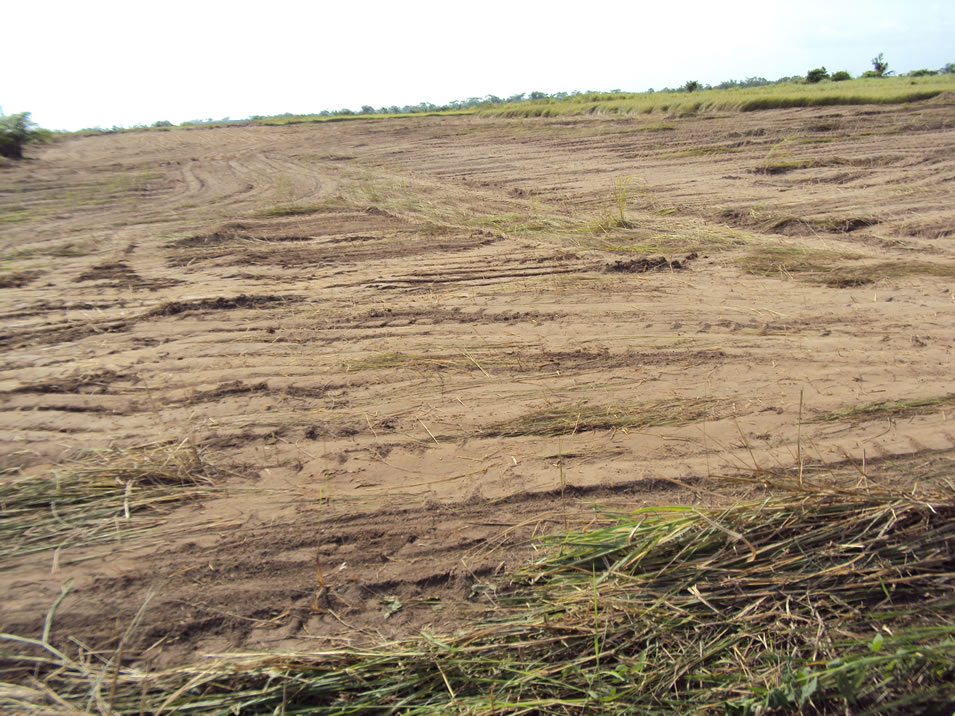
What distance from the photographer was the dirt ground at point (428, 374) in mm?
2506

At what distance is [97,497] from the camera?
9.75 ft

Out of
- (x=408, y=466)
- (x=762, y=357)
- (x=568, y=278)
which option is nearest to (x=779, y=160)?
(x=568, y=278)

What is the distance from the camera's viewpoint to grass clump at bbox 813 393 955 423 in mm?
3354

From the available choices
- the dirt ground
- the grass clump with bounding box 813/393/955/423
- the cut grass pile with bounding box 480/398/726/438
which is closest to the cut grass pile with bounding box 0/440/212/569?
the dirt ground

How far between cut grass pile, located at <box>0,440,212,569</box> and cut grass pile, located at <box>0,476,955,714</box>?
0.61 meters

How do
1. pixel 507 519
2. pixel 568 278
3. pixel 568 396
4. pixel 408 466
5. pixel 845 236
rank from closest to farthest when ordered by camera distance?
1. pixel 507 519
2. pixel 408 466
3. pixel 568 396
4. pixel 568 278
5. pixel 845 236

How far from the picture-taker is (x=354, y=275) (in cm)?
606

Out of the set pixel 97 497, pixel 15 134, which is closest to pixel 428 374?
pixel 97 497

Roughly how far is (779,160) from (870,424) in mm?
8253

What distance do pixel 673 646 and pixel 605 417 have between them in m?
1.53

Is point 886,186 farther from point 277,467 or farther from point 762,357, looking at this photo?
point 277,467

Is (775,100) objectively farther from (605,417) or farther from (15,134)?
(15,134)

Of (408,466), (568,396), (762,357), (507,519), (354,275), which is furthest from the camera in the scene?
(354,275)

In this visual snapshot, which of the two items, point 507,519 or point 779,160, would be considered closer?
point 507,519
